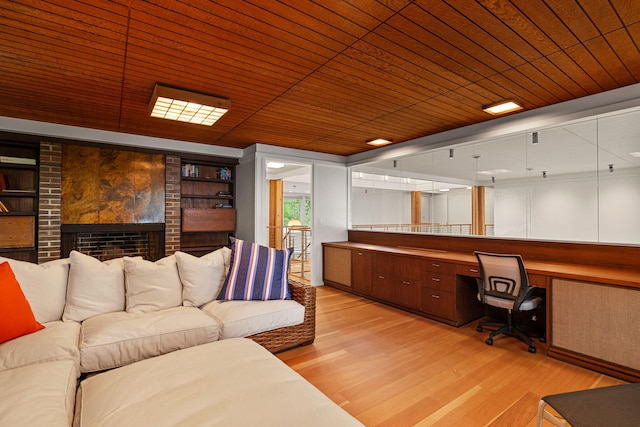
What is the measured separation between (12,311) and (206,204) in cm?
366

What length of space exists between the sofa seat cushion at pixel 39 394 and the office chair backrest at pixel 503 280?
10.5 ft

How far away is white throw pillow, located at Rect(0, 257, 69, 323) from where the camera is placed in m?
2.32

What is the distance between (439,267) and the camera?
370cm

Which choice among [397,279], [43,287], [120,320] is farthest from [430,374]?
[43,287]

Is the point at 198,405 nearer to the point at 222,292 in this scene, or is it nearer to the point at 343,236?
the point at 222,292

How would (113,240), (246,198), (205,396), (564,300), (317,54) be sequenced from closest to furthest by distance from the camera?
(205,396), (317,54), (564,300), (113,240), (246,198)

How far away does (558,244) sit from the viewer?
10.7 ft

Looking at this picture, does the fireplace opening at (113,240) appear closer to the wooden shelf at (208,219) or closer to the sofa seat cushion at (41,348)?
the wooden shelf at (208,219)

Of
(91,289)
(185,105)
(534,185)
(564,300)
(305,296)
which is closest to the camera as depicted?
(91,289)

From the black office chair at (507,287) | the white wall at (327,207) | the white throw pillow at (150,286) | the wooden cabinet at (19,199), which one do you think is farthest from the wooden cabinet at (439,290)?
the wooden cabinet at (19,199)

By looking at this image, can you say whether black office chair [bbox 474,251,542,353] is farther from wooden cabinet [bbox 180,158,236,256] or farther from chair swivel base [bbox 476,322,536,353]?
wooden cabinet [bbox 180,158,236,256]

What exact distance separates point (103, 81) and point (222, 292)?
2084 millimetres

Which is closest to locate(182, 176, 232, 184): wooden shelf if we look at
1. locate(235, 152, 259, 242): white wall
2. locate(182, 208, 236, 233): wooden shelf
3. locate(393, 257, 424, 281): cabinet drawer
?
locate(235, 152, 259, 242): white wall

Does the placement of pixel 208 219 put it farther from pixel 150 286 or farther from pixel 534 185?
pixel 534 185
